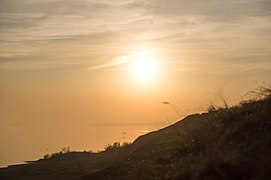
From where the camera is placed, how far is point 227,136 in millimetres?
9430

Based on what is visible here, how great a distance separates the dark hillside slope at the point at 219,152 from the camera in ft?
25.3

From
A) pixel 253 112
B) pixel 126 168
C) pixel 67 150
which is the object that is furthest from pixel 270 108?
pixel 67 150

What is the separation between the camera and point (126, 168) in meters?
12.0

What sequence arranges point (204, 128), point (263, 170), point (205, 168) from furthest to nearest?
point (204, 128), point (205, 168), point (263, 170)

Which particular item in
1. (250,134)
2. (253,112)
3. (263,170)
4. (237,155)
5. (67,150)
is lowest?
(263,170)

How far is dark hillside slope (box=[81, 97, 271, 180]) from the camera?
7699 millimetres

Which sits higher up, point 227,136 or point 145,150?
Result: point 145,150

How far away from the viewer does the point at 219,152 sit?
822 cm

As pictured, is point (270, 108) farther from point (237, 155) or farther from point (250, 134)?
point (237, 155)

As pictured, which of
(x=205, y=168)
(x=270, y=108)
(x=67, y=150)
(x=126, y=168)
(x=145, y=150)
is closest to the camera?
(x=205, y=168)

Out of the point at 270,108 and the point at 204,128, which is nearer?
the point at 270,108

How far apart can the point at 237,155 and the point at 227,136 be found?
1418 mm

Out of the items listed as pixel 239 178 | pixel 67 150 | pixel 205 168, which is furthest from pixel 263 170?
pixel 67 150

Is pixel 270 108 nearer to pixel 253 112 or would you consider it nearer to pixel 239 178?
pixel 253 112
